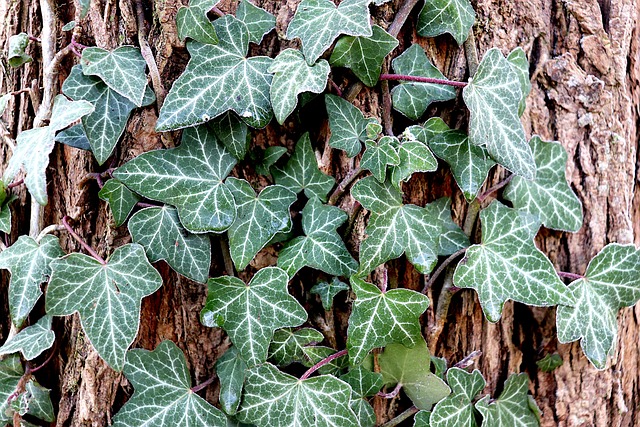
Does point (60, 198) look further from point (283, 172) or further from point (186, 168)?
point (283, 172)

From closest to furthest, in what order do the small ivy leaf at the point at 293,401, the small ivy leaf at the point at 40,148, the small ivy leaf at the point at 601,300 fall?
the small ivy leaf at the point at 40,148 < the small ivy leaf at the point at 293,401 < the small ivy leaf at the point at 601,300

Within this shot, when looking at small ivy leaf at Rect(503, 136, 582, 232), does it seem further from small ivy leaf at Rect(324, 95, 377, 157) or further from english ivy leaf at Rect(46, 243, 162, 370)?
english ivy leaf at Rect(46, 243, 162, 370)

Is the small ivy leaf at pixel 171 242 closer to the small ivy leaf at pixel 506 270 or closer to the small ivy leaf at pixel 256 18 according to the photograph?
the small ivy leaf at pixel 256 18

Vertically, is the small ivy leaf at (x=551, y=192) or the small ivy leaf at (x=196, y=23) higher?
the small ivy leaf at (x=196, y=23)

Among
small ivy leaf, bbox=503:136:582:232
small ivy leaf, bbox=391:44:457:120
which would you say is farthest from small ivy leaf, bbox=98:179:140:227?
small ivy leaf, bbox=503:136:582:232

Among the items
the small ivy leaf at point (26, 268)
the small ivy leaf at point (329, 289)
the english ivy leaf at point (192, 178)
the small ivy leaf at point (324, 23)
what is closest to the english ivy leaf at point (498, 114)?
the small ivy leaf at point (324, 23)

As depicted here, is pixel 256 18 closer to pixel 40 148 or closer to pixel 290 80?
pixel 290 80

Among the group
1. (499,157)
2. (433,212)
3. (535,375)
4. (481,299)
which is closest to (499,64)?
(499,157)
